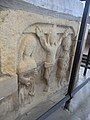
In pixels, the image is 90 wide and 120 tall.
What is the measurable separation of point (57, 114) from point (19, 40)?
92 centimetres

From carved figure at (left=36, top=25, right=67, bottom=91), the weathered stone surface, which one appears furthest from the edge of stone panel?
the weathered stone surface

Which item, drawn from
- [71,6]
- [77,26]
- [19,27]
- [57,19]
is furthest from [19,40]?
[77,26]

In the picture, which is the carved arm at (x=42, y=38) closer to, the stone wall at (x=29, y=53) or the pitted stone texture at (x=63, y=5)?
the stone wall at (x=29, y=53)

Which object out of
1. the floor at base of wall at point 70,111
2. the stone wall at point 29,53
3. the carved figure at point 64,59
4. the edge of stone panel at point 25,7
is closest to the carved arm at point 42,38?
the stone wall at point 29,53

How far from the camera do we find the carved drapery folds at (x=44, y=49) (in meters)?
1.37

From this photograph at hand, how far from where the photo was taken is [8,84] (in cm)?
Answer: 124

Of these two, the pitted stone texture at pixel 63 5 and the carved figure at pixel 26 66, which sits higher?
the pitted stone texture at pixel 63 5

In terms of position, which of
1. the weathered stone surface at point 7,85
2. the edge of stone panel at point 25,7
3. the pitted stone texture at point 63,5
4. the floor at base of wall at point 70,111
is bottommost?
the floor at base of wall at point 70,111

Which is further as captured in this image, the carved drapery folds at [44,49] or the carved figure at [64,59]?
the carved figure at [64,59]

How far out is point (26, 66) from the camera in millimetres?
1402

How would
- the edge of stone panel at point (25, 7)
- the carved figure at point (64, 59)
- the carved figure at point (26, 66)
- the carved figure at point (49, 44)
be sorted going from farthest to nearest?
the carved figure at point (64, 59) < the carved figure at point (49, 44) < the carved figure at point (26, 66) < the edge of stone panel at point (25, 7)

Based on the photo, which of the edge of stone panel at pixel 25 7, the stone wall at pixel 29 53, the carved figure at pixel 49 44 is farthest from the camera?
the carved figure at pixel 49 44

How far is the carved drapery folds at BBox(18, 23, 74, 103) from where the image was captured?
1.37 metres

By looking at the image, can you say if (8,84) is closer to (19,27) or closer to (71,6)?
(19,27)
